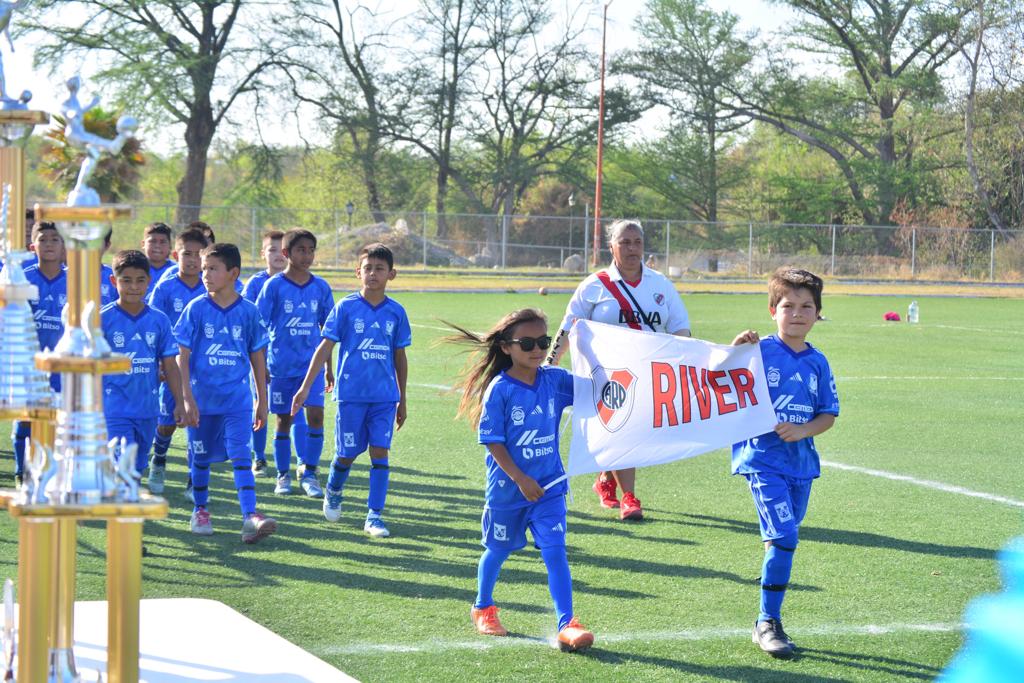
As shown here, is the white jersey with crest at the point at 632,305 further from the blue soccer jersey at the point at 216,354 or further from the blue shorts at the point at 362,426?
the blue soccer jersey at the point at 216,354

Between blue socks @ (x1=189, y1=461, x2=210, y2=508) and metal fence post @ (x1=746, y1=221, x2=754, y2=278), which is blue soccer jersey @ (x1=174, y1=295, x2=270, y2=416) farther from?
metal fence post @ (x1=746, y1=221, x2=754, y2=278)

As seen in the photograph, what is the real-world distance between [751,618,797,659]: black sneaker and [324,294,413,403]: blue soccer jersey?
9.72 feet

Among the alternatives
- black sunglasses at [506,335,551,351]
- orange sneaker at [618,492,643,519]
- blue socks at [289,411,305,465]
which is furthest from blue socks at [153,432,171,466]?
black sunglasses at [506,335,551,351]

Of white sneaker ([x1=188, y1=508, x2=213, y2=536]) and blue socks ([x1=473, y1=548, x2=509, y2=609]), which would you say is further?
white sneaker ([x1=188, y1=508, x2=213, y2=536])

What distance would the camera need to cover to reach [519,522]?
210 inches

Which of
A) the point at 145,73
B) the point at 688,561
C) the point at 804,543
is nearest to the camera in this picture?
the point at 688,561

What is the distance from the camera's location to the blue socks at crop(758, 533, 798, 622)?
5117 mm

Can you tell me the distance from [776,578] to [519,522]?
3.54 feet

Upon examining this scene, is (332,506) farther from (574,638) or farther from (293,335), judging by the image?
(574,638)

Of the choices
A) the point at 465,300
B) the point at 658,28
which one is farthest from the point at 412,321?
the point at 658,28

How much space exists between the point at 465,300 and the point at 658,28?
33.9 metres

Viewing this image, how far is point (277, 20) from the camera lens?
161 feet

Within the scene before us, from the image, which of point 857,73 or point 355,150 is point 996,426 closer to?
point 355,150

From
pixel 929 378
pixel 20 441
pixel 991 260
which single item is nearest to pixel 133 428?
pixel 20 441
